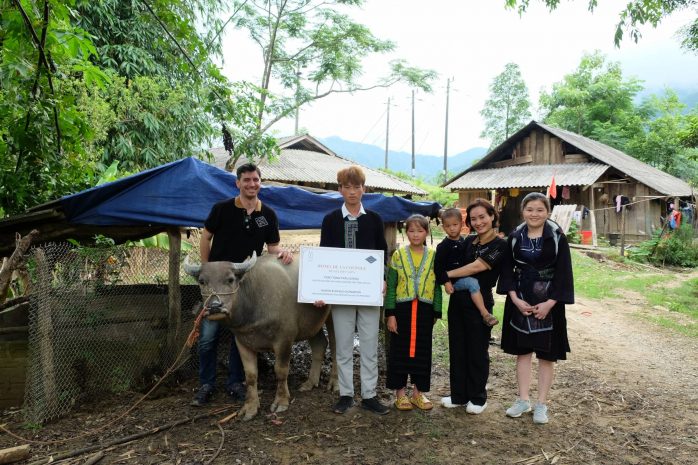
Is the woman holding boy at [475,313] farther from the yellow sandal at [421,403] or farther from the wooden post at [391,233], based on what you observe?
the wooden post at [391,233]

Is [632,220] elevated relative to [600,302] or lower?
elevated

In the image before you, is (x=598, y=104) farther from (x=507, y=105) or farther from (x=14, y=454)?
(x=14, y=454)

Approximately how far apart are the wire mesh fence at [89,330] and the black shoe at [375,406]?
2025mm

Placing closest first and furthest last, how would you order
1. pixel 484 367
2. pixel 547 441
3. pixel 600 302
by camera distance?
1. pixel 547 441
2. pixel 484 367
3. pixel 600 302

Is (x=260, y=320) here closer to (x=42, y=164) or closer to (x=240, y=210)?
(x=240, y=210)

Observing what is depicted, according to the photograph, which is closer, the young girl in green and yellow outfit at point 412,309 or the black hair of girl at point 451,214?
the black hair of girl at point 451,214

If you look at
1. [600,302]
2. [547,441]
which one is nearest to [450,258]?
[547,441]

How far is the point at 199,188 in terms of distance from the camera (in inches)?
178

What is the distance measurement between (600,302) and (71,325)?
9.61 m

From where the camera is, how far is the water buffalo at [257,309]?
12.4ft

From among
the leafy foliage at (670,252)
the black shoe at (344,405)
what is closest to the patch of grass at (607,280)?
the leafy foliage at (670,252)

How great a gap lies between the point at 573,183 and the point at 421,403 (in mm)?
16231

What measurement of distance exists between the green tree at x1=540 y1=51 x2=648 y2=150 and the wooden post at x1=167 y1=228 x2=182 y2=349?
31886mm

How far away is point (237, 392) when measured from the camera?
4.43 metres
